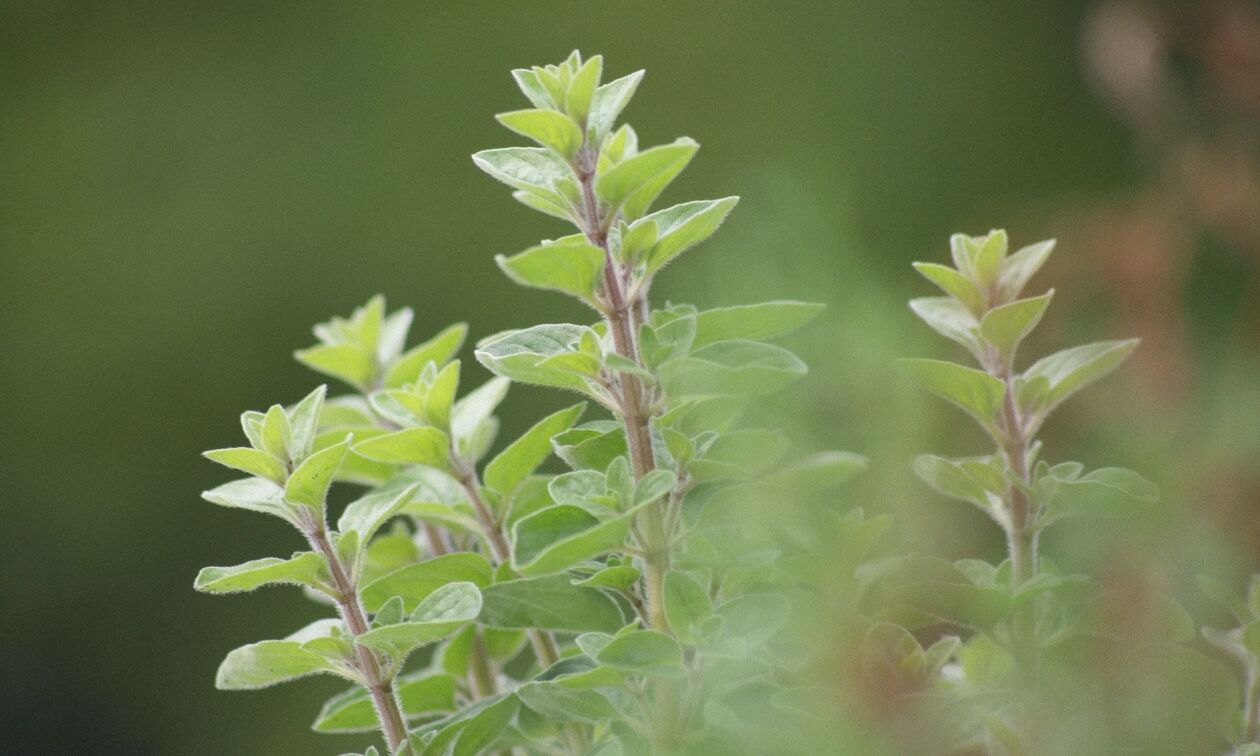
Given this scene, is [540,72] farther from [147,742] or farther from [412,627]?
[147,742]

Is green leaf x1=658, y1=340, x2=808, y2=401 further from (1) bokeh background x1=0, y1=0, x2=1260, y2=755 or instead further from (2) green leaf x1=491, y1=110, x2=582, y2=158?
(1) bokeh background x1=0, y1=0, x2=1260, y2=755

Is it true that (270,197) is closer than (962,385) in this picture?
No

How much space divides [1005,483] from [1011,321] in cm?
4

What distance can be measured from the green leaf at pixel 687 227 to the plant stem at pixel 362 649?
97mm

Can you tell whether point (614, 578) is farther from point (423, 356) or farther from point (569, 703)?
point (423, 356)

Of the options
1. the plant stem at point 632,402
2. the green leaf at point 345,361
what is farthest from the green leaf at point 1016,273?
the green leaf at point 345,361

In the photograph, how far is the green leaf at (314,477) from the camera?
271 millimetres

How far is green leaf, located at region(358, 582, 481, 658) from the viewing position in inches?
10.0

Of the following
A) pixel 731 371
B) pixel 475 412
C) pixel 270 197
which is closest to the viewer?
pixel 731 371

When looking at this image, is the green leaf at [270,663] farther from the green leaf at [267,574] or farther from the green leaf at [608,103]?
the green leaf at [608,103]

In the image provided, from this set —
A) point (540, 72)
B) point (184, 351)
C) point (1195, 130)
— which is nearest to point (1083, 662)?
point (540, 72)

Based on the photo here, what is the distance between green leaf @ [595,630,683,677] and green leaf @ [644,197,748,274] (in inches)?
2.8

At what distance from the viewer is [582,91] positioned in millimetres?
286

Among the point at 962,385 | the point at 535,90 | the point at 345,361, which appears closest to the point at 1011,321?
the point at 962,385
